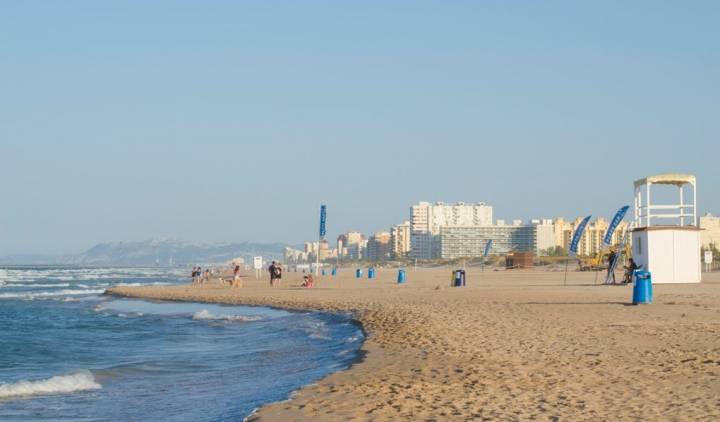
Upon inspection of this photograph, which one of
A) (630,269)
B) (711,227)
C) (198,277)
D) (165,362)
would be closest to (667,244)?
(630,269)

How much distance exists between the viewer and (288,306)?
2830 centimetres

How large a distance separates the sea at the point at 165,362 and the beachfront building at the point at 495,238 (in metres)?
159

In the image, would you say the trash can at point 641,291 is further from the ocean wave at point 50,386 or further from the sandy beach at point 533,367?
the ocean wave at point 50,386

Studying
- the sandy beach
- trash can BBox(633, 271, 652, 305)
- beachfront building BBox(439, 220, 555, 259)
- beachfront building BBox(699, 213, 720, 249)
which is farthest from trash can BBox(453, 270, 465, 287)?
beachfront building BBox(439, 220, 555, 259)

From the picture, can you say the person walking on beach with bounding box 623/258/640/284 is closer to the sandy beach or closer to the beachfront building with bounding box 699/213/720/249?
the sandy beach

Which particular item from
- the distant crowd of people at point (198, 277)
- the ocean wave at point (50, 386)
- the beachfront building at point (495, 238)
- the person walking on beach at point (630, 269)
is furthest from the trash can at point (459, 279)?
the beachfront building at point (495, 238)

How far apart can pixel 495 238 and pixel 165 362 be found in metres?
185

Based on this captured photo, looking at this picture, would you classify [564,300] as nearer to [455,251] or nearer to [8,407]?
[8,407]

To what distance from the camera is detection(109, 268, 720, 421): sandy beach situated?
7973 mm

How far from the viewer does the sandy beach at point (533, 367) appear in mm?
7973

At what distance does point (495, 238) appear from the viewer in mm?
196375

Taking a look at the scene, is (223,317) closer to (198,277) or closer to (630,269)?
(630,269)

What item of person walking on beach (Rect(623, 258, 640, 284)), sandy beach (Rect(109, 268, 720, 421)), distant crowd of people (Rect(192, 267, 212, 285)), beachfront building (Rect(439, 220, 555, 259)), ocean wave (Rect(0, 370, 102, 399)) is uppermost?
beachfront building (Rect(439, 220, 555, 259))

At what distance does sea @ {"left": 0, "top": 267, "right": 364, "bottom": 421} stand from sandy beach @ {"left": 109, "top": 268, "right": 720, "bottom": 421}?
2.86 ft
